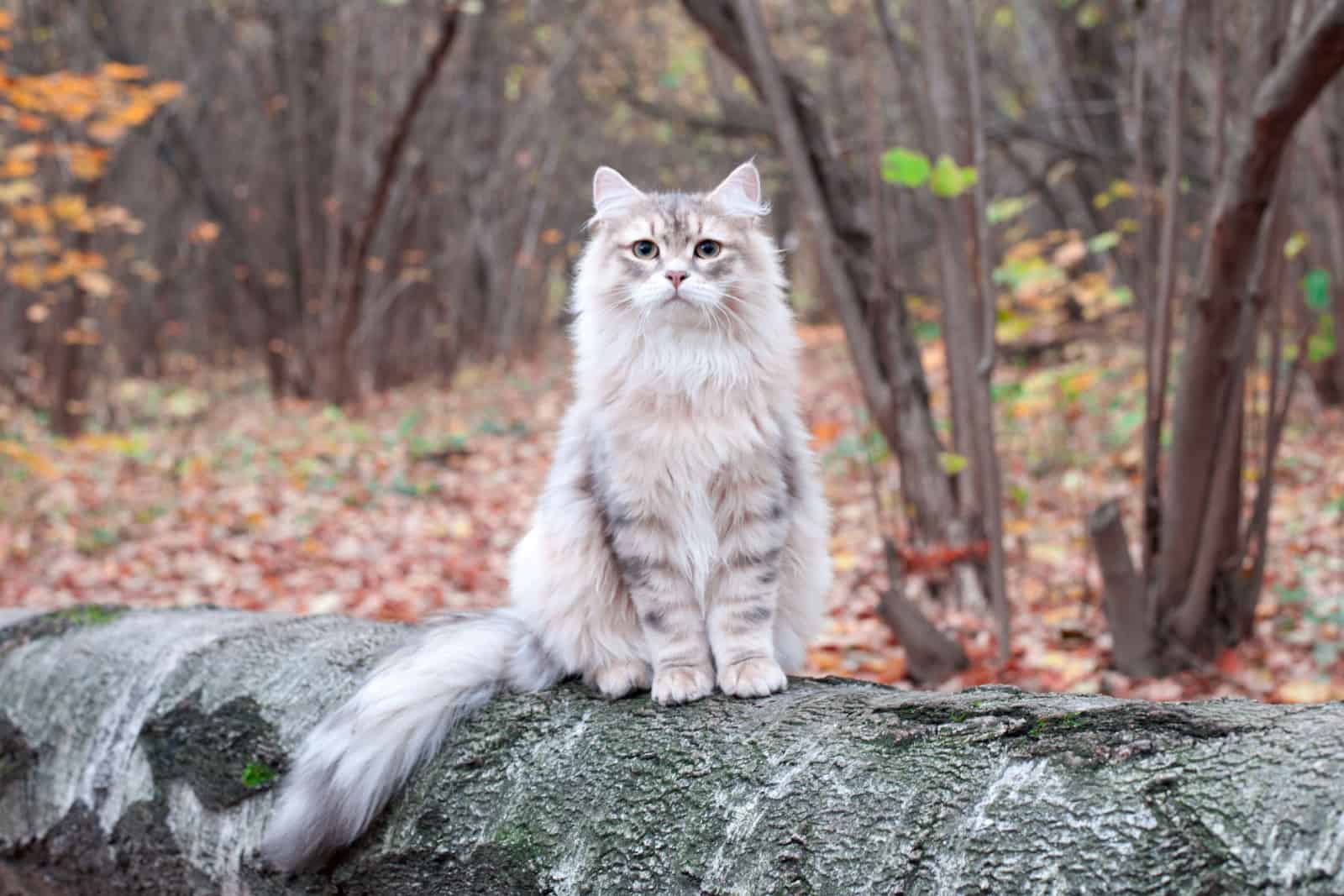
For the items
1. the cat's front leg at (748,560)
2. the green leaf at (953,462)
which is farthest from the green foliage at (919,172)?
the cat's front leg at (748,560)

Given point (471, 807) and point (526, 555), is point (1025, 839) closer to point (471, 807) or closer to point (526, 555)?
point (471, 807)

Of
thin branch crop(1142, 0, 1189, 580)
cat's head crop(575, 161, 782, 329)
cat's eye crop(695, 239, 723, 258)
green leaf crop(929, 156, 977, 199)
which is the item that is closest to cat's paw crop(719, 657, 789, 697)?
cat's head crop(575, 161, 782, 329)

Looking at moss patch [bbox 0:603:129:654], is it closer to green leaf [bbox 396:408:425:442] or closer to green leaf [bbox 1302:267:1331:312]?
green leaf [bbox 1302:267:1331:312]

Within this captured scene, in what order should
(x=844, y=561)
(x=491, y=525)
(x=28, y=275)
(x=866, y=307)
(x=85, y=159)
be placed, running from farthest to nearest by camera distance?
(x=28, y=275), (x=85, y=159), (x=491, y=525), (x=844, y=561), (x=866, y=307)

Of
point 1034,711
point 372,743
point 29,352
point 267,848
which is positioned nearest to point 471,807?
point 372,743

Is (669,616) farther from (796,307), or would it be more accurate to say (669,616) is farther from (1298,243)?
(1298,243)

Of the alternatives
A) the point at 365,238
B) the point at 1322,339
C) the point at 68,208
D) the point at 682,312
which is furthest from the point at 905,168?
the point at 365,238

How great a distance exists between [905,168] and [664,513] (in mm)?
2042

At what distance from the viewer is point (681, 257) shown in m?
2.64

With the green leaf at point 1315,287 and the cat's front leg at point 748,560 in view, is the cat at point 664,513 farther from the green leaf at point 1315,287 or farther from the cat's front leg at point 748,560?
the green leaf at point 1315,287

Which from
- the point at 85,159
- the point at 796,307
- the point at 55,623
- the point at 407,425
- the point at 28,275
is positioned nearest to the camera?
the point at 55,623

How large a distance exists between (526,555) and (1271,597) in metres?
4.13

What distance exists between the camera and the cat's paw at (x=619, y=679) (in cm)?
233

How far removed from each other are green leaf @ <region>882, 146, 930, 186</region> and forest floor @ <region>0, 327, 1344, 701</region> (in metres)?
1.21
